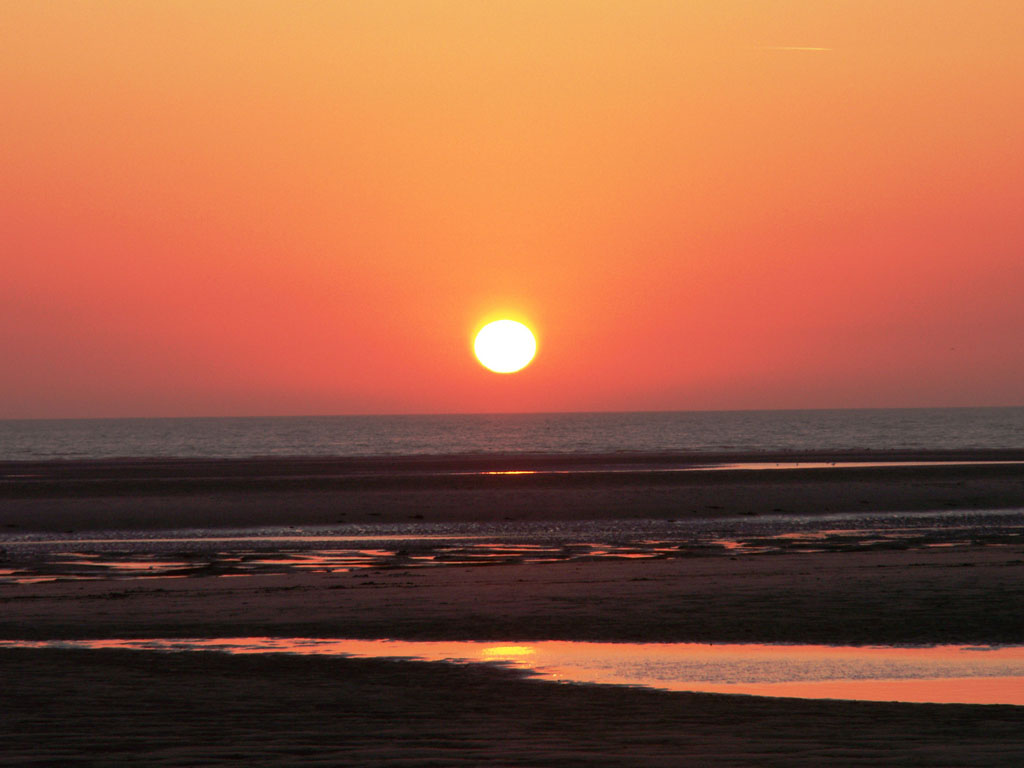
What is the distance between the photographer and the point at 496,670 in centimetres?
1529

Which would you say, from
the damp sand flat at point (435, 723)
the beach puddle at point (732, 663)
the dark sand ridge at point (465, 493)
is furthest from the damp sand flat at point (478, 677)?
the dark sand ridge at point (465, 493)

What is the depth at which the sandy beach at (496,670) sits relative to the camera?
35.9 ft

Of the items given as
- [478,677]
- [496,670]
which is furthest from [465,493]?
[478,677]

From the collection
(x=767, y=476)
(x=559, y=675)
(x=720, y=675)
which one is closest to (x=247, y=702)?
(x=559, y=675)

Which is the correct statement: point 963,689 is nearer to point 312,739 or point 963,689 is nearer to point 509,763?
point 509,763

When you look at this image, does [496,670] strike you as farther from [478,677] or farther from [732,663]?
[732,663]

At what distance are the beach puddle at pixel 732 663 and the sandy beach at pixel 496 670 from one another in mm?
557

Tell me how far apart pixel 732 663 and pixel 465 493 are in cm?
3994

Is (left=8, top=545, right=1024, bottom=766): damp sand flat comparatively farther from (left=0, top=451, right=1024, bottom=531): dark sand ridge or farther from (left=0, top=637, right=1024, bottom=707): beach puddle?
(left=0, top=451, right=1024, bottom=531): dark sand ridge

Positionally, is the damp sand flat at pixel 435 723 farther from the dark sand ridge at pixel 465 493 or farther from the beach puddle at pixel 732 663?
the dark sand ridge at pixel 465 493

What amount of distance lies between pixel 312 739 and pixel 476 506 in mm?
37513

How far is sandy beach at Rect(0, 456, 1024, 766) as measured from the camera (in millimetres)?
10930

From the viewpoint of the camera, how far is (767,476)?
218 feet

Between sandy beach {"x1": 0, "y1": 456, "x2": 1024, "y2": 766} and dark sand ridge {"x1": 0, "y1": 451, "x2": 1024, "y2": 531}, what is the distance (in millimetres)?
15268
